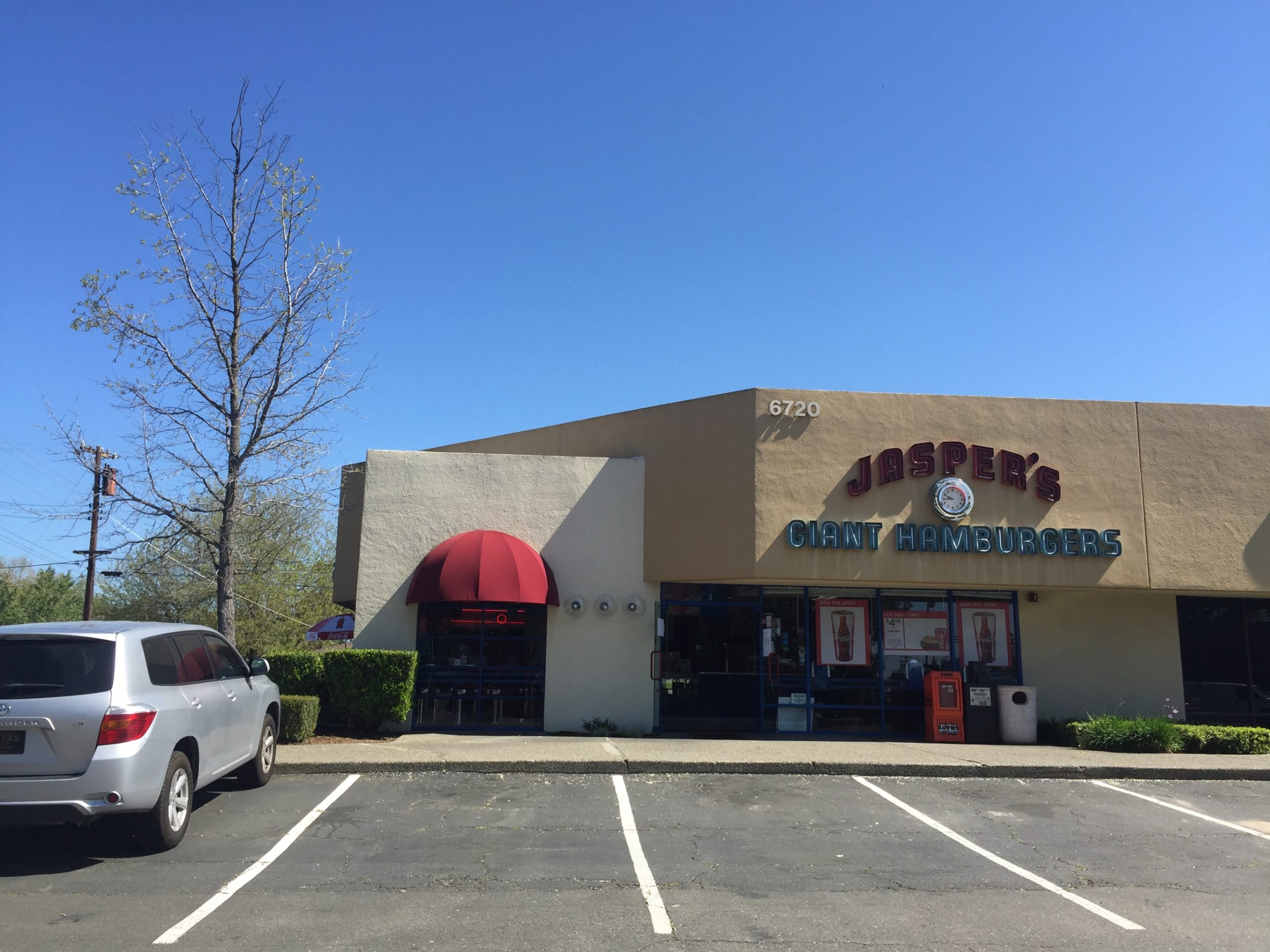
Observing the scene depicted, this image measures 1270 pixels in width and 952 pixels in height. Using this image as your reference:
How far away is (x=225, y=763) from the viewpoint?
8.30 m

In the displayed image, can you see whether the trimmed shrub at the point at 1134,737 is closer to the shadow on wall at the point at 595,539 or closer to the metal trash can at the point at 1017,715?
the metal trash can at the point at 1017,715

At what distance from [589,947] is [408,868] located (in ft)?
6.95

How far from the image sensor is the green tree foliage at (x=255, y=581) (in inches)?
562

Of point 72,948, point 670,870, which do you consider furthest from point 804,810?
point 72,948

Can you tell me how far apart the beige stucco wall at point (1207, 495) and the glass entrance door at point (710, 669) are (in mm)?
6563

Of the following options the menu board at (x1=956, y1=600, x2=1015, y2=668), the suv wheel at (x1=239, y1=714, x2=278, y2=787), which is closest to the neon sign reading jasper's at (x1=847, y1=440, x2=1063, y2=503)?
the menu board at (x1=956, y1=600, x2=1015, y2=668)

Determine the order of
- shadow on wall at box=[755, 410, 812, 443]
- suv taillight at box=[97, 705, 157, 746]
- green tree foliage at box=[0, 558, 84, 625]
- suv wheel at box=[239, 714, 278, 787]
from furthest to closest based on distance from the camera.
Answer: green tree foliage at box=[0, 558, 84, 625] < shadow on wall at box=[755, 410, 812, 443] < suv wheel at box=[239, 714, 278, 787] < suv taillight at box=[97, 705, 157, 746]

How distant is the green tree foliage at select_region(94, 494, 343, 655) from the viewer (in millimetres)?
14273

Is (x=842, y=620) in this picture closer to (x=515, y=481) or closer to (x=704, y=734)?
(x=704, y=734)

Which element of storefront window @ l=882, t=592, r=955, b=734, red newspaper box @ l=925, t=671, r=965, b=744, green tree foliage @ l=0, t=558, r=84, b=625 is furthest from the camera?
green tree foliage @ l=0, t=558, r=84, b=625

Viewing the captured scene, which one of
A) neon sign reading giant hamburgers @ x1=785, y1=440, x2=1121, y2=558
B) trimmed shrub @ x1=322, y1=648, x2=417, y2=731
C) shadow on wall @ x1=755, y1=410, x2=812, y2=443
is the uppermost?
shadow on wall @ x1=755, y1=410, x2=812, y2=443

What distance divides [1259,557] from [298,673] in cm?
1515

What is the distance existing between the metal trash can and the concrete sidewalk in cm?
98

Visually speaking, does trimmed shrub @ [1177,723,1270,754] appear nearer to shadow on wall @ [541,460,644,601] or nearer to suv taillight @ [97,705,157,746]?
shadow on wall @ [541,460,644,601]
